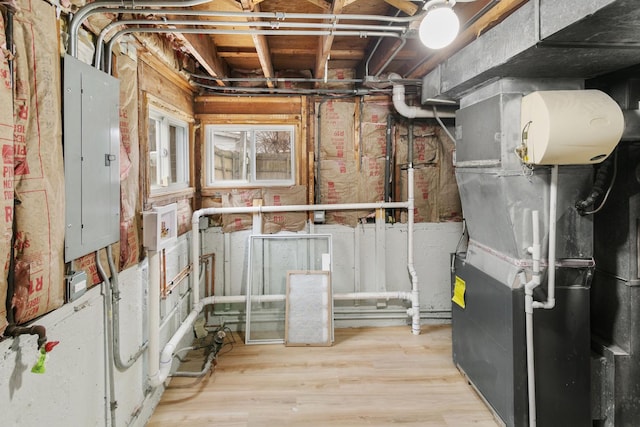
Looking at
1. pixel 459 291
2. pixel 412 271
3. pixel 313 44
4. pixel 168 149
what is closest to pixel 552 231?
pixel 459 291

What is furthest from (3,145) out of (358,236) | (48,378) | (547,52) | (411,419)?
(358,236)

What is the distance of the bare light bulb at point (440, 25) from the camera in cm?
158

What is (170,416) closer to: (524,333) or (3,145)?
(3,145)

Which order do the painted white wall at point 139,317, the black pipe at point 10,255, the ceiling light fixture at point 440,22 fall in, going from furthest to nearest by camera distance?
the ceiling light fixture at point 440,22, the painted white wall at point 139,317, the black pipe at point 10,255

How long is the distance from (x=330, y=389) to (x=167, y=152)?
7.14 ft

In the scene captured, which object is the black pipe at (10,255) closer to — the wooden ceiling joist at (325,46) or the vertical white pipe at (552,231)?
the wooden ceiling joist at (325,46)

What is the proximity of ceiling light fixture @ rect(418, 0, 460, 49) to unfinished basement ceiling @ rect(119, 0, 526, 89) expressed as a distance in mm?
114

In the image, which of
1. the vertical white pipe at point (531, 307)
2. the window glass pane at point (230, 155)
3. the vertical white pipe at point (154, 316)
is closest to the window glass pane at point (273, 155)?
the window glass pane at point (230, 155)

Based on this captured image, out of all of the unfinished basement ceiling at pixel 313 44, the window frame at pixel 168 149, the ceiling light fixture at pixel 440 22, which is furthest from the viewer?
the window frame at pixel 168 149

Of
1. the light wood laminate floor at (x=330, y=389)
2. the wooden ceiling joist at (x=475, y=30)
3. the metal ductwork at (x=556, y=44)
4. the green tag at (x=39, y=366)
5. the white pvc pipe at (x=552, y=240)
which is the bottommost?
the light wood laminate floor at (x=330, y=389)

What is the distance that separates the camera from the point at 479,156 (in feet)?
7.45

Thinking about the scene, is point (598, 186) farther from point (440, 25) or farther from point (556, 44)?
point (440, 25)

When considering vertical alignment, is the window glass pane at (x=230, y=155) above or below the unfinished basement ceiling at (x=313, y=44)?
below

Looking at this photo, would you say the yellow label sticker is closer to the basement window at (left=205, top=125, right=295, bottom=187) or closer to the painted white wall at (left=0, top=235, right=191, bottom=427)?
the basement window at (left=205, top=125, right=295, bottom=187)
